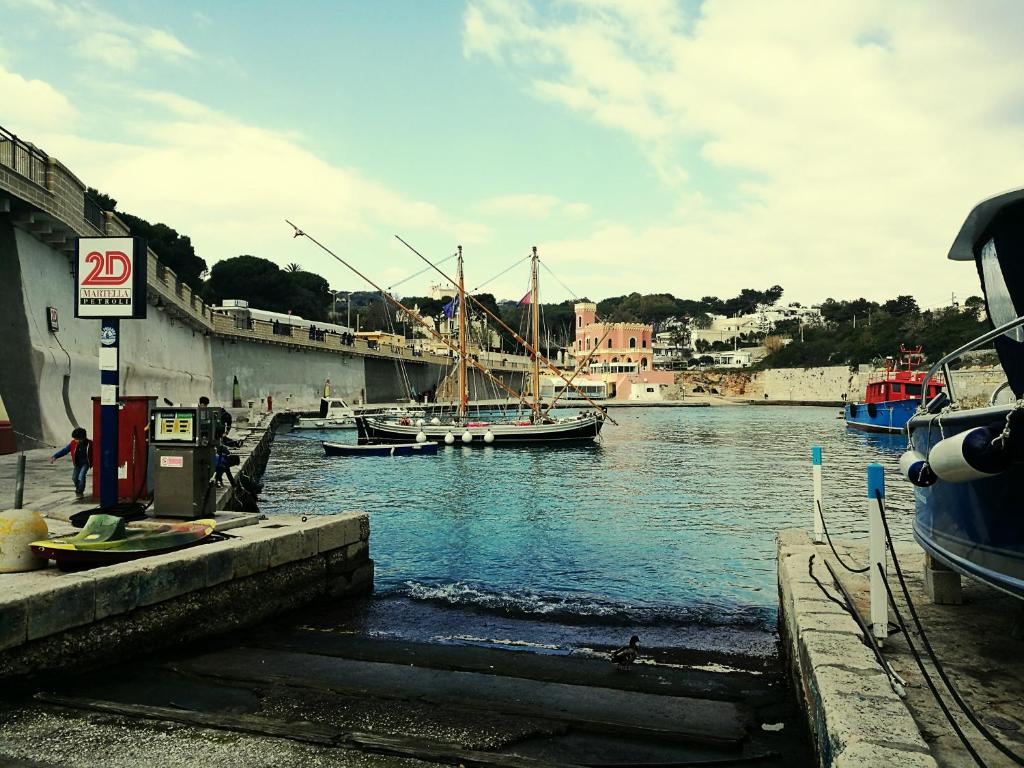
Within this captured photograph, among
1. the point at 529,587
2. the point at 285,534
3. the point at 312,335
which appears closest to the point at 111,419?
the point at 285,534

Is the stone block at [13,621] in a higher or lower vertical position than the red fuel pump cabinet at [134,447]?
lower

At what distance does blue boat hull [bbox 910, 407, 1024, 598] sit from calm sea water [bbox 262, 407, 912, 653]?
2.91 m

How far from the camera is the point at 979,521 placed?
5340 millimetres

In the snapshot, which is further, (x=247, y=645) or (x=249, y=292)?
(x=249, y=292)

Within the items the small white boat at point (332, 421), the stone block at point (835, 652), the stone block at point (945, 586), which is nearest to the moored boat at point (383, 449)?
the small white boat at point (332, 421)

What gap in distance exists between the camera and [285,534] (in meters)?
8.35

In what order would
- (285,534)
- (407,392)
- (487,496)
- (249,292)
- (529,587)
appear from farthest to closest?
1. (249,292)
2. (407,392)
3. (487,496)
4. (529,587)
5. (285,534)

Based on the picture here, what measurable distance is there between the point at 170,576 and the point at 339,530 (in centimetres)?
261

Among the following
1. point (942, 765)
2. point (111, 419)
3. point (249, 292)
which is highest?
point (249, 292)

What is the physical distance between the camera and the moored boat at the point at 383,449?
3559cm

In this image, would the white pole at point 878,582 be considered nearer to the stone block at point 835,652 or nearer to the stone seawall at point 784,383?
the stone block at point 835,652

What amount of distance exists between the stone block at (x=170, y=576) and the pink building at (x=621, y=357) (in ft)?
384

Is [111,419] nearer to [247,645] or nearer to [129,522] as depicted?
[129,522]

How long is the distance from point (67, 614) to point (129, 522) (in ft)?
10.1
